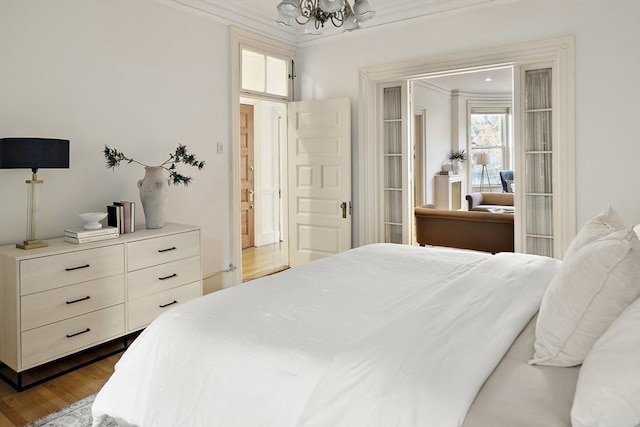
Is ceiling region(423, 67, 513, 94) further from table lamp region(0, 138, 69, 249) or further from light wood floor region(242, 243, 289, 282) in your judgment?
table lamp region(0, 138, 69, 249)

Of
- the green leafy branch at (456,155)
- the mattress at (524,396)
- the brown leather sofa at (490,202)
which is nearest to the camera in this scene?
the mattress at (524,396)

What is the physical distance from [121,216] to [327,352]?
2429 millimetres

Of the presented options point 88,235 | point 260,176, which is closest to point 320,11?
point 88,235

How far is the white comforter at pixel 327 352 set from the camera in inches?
47.7

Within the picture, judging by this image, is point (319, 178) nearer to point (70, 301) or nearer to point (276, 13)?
point (276, 13)

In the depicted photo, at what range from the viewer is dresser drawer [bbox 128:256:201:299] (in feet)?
10.4

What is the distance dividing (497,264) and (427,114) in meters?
6.38

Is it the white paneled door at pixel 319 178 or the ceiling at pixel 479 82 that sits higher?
the ceiling at pixel 479 82

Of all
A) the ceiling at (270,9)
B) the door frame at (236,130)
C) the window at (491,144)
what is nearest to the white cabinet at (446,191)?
the window at (491,144)

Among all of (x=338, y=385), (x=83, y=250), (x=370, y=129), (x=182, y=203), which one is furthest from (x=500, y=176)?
(x=338, y=385)

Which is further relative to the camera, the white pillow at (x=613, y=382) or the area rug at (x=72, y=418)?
the area rug at (x=72, y=418)

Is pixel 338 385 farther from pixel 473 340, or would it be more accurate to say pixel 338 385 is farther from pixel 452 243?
pixel 452 243

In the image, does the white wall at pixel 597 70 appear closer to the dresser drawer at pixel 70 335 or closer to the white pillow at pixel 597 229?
the white pillow at pixel 597 229

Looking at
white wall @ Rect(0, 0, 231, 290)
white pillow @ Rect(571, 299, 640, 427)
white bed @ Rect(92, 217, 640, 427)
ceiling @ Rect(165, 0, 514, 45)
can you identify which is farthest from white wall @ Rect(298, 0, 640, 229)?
white pillow @ Rect(571, 299, 640, 427)
